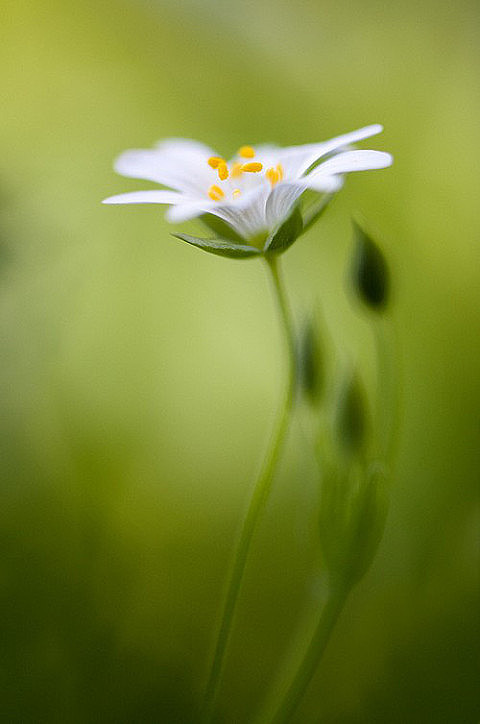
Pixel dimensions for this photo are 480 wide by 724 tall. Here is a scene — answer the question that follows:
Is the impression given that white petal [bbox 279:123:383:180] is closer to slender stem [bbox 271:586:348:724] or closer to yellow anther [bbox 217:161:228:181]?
yellow anther [bbox 217:161:228:181]

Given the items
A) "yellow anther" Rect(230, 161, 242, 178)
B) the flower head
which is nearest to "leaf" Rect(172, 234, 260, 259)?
the flower head

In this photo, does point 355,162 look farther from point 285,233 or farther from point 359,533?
point 359,533

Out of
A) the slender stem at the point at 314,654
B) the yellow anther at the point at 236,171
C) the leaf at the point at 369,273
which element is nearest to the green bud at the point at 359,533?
the slender stem at the point at 314,654

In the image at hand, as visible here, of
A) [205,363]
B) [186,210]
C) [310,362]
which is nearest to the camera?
[186,210]

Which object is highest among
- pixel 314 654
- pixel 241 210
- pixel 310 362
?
pixel 241 210

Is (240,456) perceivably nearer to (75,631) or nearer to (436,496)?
(436,496)

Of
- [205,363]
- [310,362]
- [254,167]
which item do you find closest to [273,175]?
[254,167]

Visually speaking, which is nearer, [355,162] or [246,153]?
[355,162]
